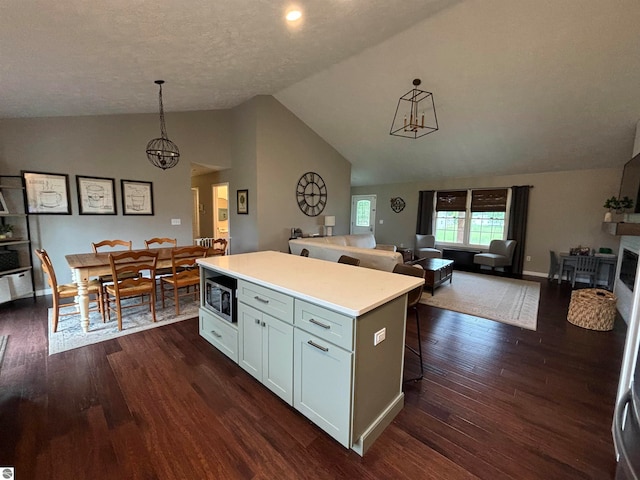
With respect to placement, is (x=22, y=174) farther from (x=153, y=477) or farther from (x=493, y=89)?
(x=493, y=89)

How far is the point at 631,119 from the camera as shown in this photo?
4.18m

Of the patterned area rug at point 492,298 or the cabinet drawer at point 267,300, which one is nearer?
the cabinet drawer at point 267,300

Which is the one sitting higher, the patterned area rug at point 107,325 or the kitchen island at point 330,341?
the kitchen island at point 330,341

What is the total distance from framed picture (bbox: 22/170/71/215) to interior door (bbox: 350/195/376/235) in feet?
24.4

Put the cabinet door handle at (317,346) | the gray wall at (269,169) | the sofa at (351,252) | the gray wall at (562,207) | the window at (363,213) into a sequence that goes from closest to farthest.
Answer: the cabinet door handle at (317,346) < the sofa at (351,252) < the gray wall at (562,207) < the gray wall at (269,169) < the window at (363,213)

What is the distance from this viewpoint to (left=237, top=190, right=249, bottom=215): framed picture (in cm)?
598

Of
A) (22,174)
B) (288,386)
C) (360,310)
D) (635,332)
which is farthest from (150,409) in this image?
(22,174)

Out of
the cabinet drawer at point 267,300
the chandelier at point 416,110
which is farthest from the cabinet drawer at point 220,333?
the chandelier at point 416,110

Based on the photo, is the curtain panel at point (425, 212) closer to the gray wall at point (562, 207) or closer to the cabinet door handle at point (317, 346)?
the gray wall at point (562, 207)

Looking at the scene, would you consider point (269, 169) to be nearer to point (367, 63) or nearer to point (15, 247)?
point (367, 63)

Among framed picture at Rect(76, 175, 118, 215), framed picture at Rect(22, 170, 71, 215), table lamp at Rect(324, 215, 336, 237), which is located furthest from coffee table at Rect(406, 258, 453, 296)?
framed picture at Rect(22, 170, 71, 215)

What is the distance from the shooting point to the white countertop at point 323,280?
157cm

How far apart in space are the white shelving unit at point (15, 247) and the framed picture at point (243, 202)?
3303 millimetres

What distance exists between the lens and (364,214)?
947 centimetres
